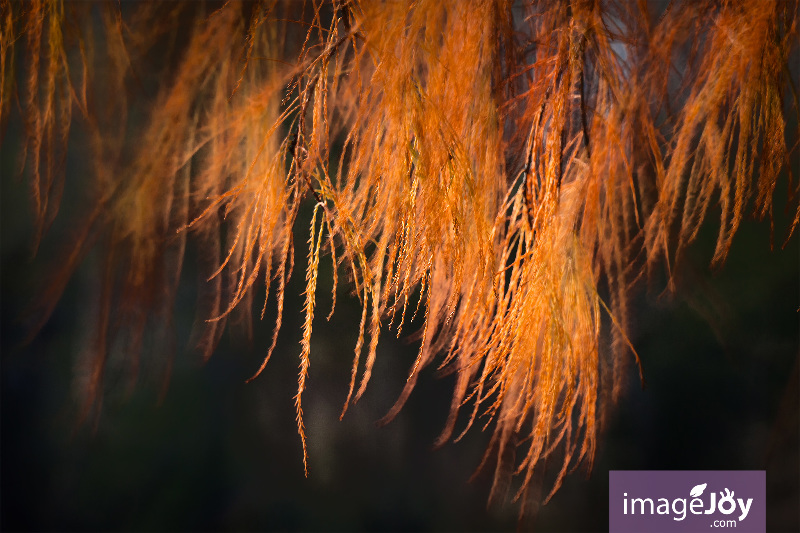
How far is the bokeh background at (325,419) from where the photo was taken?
84 centimetres

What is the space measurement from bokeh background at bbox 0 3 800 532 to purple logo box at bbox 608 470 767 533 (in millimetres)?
15

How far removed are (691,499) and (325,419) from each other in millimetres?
537

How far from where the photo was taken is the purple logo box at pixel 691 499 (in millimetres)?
856

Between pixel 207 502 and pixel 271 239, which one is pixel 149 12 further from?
pixel 207 502

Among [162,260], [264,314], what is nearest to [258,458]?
[264,314]

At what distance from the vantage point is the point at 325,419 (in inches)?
33.9

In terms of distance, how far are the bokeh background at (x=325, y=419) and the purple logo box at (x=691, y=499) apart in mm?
15

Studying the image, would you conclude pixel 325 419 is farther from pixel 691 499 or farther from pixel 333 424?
pixel 691 499

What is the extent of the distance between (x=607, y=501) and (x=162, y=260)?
2.38 feet

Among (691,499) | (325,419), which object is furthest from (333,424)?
(691,499)

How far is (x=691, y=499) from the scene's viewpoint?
0.86 meters

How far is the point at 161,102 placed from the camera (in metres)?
0.83

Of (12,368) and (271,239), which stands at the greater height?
(271,239)

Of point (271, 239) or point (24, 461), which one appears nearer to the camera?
point (271, 239)
